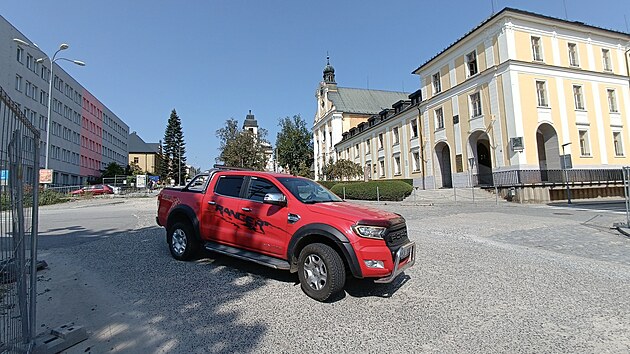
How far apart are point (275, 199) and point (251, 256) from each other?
103 cm

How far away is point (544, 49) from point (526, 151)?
30.5ft

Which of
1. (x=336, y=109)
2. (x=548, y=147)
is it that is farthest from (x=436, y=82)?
(x=336, y=109)

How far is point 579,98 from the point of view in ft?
89.2

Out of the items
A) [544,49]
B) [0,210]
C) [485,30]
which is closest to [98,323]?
[0,210]

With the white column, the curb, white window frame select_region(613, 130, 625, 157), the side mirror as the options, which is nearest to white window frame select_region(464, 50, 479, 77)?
the white column

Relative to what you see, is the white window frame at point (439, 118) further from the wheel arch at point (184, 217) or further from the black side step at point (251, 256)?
the black side step at point (251, 256)

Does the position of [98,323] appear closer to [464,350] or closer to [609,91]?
[464,350]

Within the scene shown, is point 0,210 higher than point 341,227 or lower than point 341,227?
higher

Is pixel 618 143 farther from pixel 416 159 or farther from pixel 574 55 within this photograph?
pixel 416 159

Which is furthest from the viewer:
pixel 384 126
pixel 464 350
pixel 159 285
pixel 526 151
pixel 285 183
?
pixel 384 126

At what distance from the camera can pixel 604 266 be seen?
6066 mm

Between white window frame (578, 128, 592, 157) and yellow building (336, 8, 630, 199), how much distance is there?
0.23 ft

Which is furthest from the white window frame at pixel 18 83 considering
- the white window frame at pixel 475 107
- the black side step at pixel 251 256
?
the white window frame at pixel 475 107

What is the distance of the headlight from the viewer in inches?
164
